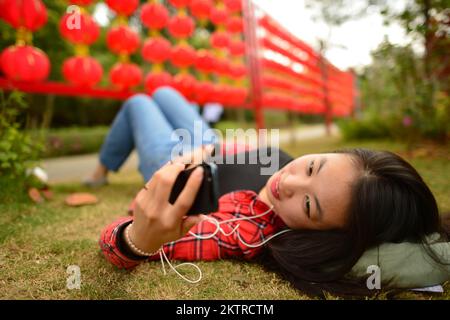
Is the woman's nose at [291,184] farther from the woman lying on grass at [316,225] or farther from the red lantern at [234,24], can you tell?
the red lantern at [234,24]

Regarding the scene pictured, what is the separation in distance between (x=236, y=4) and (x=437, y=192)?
257 centimetres

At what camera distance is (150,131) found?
181 cm

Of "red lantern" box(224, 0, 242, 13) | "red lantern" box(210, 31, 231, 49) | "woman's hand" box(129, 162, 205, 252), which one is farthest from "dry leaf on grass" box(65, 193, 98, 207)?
"red lantern" box(224, 0, 242, 13)

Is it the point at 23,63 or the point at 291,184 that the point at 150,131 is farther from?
the point at 291,184

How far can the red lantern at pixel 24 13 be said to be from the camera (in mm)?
1772

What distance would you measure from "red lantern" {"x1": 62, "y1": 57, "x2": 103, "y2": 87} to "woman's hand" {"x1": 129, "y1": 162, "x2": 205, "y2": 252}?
1635 millimetres

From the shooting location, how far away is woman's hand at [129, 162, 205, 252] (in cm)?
74

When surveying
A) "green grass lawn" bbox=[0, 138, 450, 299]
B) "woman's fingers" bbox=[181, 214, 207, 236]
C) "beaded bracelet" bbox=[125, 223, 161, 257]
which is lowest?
"green grass lawn" bbox=[0, 138, 450, 299]

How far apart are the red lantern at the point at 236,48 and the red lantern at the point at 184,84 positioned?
3.12 feet

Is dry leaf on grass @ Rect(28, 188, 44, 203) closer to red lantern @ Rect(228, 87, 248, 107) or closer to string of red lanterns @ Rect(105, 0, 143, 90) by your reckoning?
string of red lanterns @ Rect(105, 0, 143, 90)

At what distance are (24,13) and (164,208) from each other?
1.56 metres

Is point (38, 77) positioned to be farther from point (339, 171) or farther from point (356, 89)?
point (356, 89)

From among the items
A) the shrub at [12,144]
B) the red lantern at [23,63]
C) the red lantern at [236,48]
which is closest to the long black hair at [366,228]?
the shrub at [12,144]

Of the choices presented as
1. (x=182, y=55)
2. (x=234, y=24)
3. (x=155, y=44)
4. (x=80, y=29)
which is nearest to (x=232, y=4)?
(x=234, y=24)
